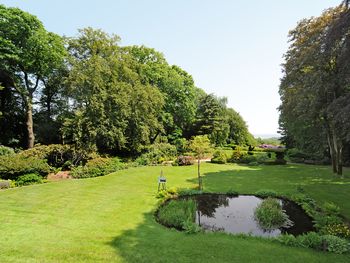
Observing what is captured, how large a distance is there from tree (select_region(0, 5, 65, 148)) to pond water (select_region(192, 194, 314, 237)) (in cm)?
1998

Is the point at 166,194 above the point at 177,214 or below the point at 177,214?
A: above

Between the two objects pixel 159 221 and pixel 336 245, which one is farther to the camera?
pixel 159 221

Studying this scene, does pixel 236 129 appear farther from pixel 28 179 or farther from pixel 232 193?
pixel 28 179

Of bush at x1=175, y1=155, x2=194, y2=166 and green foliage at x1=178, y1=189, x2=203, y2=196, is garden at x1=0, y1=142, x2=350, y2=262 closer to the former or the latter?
green foliage at x1=178, y1=189, x2=203, y2=196

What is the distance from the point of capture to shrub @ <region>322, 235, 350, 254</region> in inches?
280

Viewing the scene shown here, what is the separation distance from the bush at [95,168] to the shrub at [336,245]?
616 inches

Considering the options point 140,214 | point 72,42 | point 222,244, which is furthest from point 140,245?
point 72,42

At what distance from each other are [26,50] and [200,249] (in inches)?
963

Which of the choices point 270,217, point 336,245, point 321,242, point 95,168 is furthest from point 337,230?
point 95,168

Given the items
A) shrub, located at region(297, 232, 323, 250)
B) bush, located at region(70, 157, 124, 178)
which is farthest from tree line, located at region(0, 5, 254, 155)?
shrub, located at region(297, 232, 323, 250)

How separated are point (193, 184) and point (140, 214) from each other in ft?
21.4

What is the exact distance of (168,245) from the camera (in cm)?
731

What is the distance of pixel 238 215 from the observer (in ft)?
36.5

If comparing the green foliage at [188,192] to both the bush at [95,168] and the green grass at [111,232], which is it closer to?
the green grass at [111,232]
